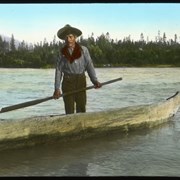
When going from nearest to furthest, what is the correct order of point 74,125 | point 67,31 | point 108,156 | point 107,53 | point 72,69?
point 108,156 < point 67,31 < point 74,125 < point 72,69 < point 107,53

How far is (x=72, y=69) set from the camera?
13.1 ft

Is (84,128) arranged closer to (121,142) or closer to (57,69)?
(121,142)

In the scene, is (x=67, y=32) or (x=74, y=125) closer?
(x=67, y=32)

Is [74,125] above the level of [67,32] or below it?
below

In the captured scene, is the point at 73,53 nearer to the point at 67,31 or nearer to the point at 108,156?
the point at 67,31

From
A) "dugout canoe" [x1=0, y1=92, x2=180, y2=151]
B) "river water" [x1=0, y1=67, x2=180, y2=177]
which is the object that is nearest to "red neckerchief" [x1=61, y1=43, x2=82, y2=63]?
"dugout canoe" [x1=0, y1=92, x2=180, y2=151]

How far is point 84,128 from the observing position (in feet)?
13.2

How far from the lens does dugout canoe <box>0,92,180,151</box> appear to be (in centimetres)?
342

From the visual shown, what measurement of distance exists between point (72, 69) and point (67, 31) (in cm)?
45

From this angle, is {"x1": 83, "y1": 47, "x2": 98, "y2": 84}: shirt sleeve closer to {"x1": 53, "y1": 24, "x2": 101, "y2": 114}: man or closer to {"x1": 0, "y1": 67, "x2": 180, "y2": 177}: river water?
{"x1": 53, "y1": 24, "x2": 101, "y2": 114}: man

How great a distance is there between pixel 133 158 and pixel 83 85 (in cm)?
105

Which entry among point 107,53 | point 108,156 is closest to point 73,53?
point 108,156

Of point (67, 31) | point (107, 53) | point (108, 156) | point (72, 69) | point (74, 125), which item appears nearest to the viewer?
point (108, 156)

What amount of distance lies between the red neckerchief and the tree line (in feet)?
0.85
